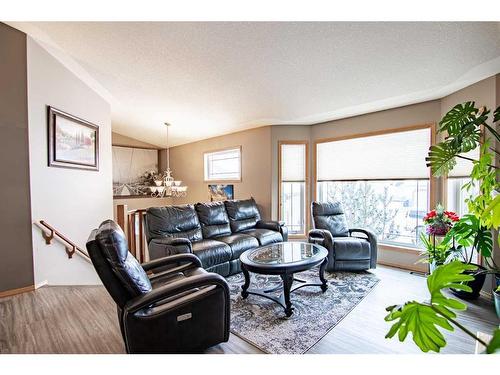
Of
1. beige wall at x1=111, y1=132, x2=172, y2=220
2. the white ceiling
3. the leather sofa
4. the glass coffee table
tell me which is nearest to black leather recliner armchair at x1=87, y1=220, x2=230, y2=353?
the glass coffee table

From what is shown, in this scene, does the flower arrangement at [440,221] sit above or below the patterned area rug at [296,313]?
above

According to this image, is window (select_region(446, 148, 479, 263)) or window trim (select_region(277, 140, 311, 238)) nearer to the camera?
window (select_region(446, 148, 479, 263))

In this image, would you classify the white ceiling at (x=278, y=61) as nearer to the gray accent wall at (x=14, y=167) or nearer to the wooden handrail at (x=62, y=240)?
the gray accent wall at (x=14, y=167)

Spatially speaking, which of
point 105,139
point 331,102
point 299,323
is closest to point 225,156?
point 105,139

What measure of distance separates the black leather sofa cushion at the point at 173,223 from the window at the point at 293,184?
1.89 m

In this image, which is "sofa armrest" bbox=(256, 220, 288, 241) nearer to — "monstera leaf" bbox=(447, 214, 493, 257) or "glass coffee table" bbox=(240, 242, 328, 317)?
"glass coffee table" bbox=(240, 242, 328, 317)

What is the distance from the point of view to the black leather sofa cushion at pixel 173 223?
330cm

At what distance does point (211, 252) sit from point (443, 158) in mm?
2940

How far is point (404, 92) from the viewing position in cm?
319

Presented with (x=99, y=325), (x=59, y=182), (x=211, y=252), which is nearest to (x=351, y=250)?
(x=211, y=252)

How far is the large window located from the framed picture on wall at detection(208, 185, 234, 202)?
206cm

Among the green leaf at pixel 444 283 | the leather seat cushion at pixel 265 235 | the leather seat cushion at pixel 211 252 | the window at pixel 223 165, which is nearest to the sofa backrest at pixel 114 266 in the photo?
the leather seat cushion at pixel 211 252

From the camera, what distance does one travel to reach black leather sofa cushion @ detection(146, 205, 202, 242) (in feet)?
10.8

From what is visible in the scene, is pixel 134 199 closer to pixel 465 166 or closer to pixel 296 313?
pixel 296 313
